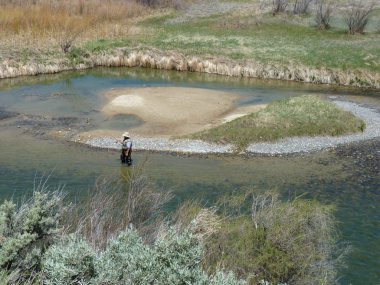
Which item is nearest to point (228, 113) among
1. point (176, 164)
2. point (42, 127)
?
point (176, 164)

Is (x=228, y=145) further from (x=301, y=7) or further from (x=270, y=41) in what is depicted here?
(x=301, y=7)

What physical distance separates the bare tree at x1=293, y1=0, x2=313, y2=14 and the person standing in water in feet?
181

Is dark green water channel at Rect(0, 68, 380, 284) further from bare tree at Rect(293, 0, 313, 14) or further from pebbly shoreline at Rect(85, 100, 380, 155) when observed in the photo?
bare tree at Rect(293, 0, 313, 14)

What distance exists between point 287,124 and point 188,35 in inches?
1314

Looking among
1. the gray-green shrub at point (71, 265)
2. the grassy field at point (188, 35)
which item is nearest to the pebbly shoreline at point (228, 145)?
the gray-green shrub at point (71, 265)

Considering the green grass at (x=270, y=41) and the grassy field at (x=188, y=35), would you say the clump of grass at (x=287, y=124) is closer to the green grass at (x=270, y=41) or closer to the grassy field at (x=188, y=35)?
the grassy field at (x=188, y=35)

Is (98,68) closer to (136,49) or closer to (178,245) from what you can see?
(136,49)

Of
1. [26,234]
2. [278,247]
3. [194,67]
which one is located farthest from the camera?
[194,67]

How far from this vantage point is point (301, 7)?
76938 mm

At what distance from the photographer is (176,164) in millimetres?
29906

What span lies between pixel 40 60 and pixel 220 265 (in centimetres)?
4411

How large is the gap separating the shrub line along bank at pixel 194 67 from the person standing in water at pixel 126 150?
27.3m

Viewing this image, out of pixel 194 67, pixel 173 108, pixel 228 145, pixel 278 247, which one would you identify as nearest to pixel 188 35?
pixel 194 67

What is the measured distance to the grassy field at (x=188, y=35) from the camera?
55.9m
